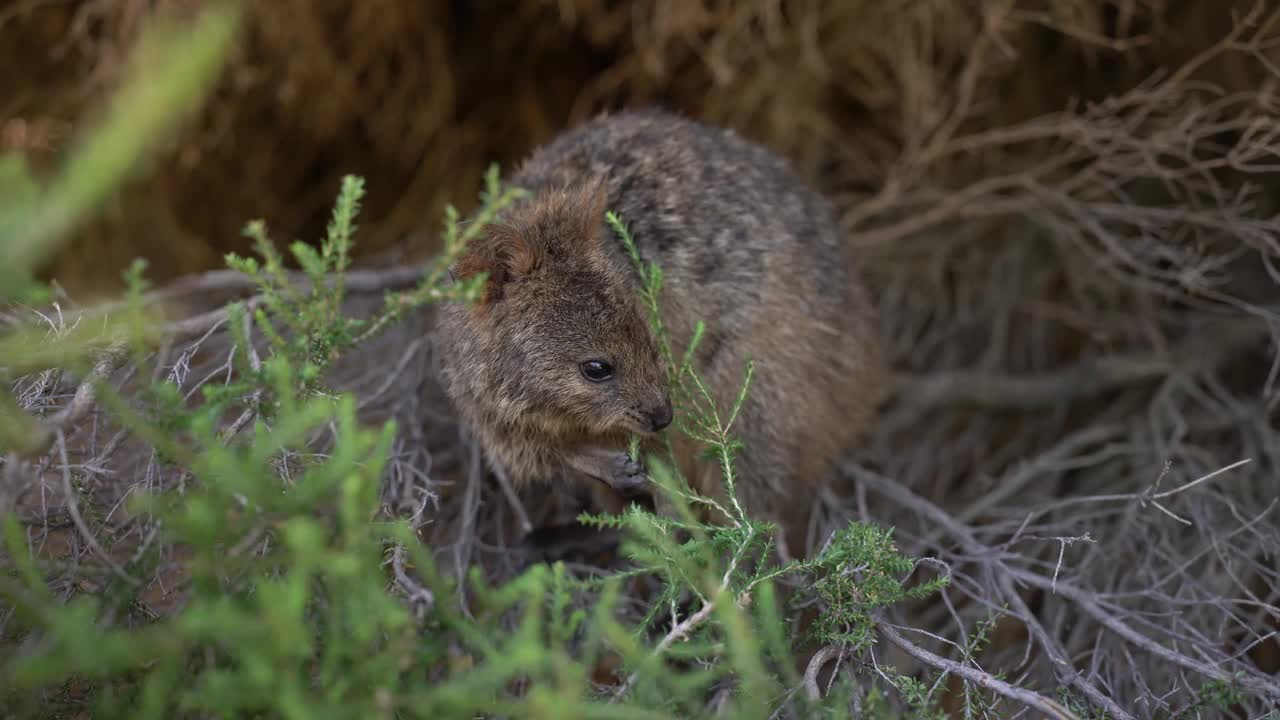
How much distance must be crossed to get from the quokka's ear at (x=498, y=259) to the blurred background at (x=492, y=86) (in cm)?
206

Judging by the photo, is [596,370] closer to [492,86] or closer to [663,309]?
[663,309]

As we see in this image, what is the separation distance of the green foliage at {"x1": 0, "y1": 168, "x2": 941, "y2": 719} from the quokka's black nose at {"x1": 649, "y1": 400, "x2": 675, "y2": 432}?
0.32 meters

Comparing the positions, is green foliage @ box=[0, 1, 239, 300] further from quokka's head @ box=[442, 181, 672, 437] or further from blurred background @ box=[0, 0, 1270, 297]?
blurred background @ box=[0, 0, 1270, 297]

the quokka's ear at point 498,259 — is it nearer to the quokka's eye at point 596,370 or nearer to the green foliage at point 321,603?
the quokka's eye at point 596,370

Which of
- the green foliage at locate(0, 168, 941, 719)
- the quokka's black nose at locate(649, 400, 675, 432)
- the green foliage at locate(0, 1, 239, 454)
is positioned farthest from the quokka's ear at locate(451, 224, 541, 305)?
the green foliage at locate(0, 1, 239, 454)

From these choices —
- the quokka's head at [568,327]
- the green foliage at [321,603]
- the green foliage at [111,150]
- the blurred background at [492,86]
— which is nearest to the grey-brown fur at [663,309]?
the quokka's head at [568,327]

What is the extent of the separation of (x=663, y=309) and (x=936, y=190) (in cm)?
246

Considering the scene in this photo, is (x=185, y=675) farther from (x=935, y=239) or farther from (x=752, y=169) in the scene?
(x=935, y=239)

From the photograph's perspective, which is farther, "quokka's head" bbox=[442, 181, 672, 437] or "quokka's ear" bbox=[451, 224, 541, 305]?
"quokka's head" bbox=[442, 181, 672, 437]

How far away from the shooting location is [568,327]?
2.91 m

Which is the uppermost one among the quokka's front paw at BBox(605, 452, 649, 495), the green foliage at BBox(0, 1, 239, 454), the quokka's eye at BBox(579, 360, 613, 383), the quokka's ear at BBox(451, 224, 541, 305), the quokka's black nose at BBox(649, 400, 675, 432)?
the green foliage at BBox(0, 1, 239, 454)

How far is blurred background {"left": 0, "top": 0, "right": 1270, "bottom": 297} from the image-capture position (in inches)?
183

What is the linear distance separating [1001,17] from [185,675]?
4.03 m

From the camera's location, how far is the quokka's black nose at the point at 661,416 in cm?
286
